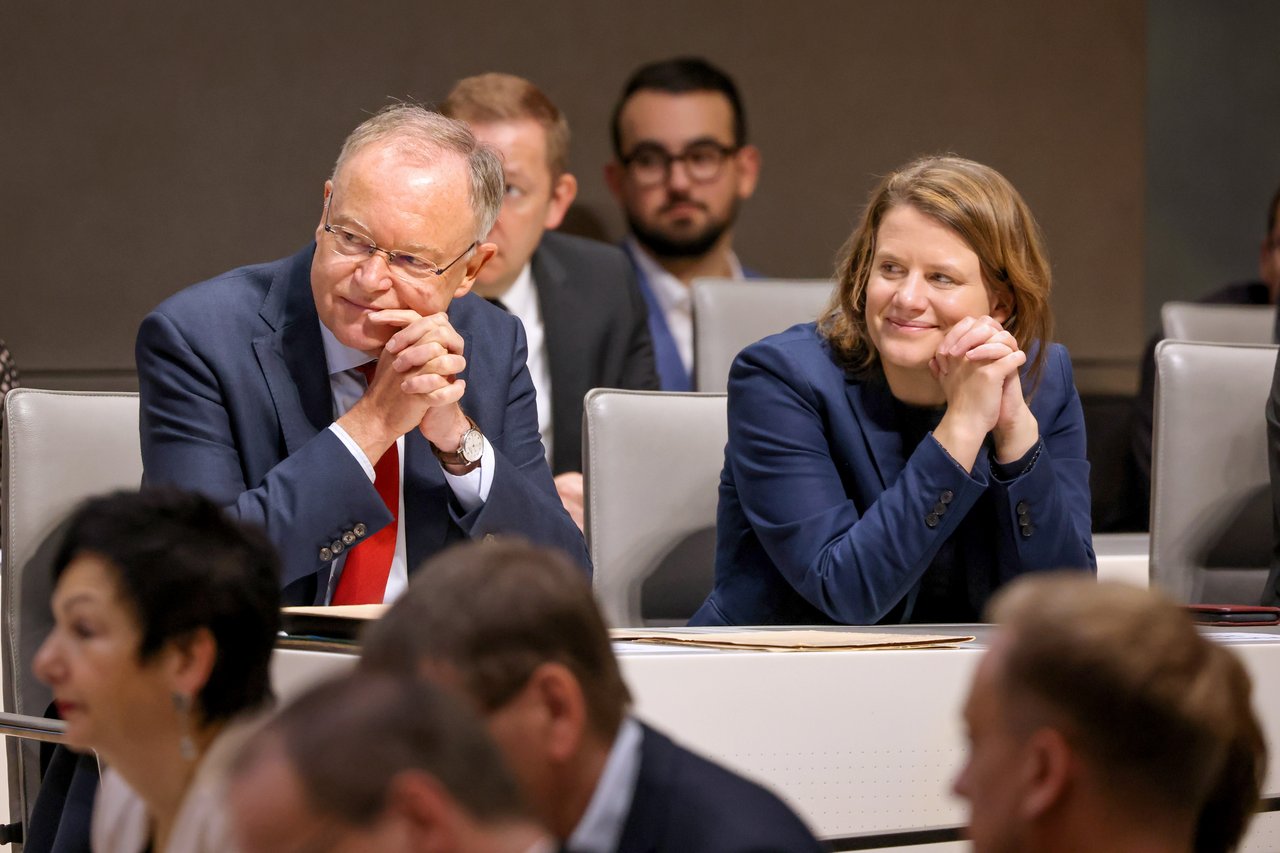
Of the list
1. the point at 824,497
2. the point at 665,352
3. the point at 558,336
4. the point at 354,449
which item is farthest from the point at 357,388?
the point at 665,352

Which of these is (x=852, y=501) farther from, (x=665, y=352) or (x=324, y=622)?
(x=665, y=352)

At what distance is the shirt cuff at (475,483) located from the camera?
6.99ft

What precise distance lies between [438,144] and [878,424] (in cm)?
74

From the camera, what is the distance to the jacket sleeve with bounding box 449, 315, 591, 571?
2.12 metres

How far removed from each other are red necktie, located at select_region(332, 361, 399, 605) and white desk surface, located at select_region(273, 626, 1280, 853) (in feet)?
2.02

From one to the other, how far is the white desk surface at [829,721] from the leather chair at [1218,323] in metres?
2.34

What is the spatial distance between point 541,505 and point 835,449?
436 millimetres

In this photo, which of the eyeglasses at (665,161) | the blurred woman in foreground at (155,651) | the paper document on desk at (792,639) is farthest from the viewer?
the eyeglasses at (665,161)

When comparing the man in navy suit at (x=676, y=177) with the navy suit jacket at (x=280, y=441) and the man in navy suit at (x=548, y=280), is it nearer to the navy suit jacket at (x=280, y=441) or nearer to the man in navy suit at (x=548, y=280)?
the man in navy suit at (x=548, y=280)

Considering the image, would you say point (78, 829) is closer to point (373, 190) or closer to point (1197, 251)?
point (373, 190)

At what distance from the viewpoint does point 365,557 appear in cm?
213

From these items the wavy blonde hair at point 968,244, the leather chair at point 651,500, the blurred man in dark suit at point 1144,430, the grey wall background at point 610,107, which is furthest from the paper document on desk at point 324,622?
the grey wall background at point 610,107

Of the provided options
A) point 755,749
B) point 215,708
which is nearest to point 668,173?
point 755,749

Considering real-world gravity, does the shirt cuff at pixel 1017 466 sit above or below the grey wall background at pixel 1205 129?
below
